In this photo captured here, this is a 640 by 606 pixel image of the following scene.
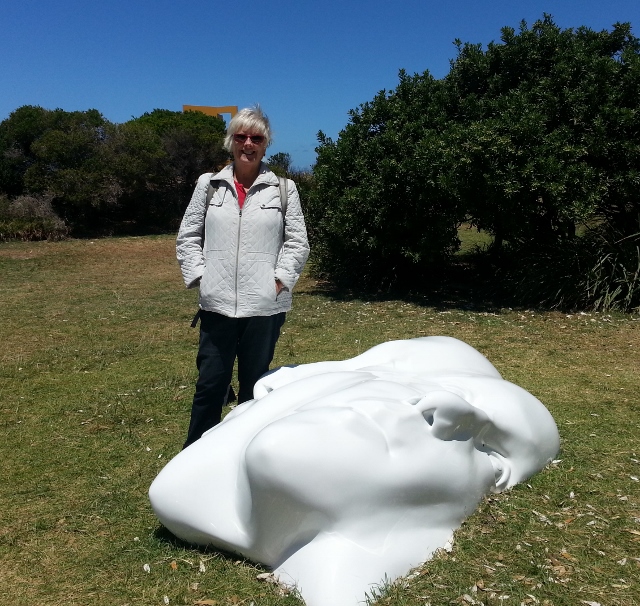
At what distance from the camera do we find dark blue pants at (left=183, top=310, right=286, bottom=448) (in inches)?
152

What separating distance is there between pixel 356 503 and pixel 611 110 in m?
7.53

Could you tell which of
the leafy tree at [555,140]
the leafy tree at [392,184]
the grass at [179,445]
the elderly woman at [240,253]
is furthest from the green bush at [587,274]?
the elderly woman at [240,253]

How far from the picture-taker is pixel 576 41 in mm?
9727

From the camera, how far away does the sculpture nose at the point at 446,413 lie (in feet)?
9.82

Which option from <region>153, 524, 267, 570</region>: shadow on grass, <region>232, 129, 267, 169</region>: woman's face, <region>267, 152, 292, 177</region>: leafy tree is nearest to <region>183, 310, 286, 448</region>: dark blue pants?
<region>153, 524, 267, 570</region>: shadow on grass

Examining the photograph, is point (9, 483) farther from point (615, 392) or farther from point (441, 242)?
point (441, 242)

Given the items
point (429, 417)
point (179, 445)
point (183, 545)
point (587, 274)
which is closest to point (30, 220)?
point (587, 274)

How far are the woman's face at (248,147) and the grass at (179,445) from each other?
1996 mm

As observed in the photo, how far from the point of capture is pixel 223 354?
3883 millimetres

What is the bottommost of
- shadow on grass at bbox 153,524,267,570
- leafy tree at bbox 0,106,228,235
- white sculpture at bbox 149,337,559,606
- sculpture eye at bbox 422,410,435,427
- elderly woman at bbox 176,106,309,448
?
shadow on grass at bbox 153,524,267,570

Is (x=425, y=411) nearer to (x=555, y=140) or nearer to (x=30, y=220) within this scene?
(x=555, y=140)

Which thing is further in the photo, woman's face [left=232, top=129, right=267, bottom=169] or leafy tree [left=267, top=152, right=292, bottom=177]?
leafy tree [left=267, top=152, right=292, bottom=177]

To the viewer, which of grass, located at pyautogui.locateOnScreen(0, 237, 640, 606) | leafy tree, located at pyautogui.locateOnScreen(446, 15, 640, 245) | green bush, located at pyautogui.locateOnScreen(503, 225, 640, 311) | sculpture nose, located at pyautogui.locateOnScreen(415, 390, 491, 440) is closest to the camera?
grass, located at pyautogui.locateOnScreen(0, 237, 640, 606)

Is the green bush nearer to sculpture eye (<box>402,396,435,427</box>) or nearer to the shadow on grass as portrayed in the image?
sculpture eye (<box>402,396,435,427</box>)
